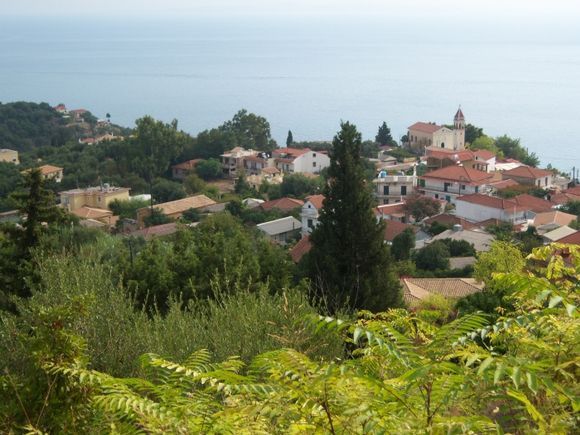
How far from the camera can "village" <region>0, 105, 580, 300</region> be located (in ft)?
94.0

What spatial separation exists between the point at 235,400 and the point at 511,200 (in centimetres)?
3191

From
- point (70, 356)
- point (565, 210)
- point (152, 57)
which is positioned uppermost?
point (152, 57)

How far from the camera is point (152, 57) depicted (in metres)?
160

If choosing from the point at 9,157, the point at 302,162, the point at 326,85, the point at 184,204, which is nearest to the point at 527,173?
the point at 302,162

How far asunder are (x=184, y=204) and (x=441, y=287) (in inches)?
858

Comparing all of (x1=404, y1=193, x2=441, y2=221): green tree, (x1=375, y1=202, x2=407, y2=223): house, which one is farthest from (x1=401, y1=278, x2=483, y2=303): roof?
(x1=404, y1=193, x2=441, y2=221): green tree

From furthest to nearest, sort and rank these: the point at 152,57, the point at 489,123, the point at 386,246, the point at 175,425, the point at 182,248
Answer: the point at 152,57 → the point at 489,123 → the point at 386,246 → the point at 182,248 → the point at 175,425

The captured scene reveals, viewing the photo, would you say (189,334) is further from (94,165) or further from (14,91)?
(14,91)

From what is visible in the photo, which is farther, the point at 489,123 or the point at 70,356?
the point at 489,123

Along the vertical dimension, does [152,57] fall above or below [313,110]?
above

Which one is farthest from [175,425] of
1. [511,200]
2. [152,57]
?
[152,57]

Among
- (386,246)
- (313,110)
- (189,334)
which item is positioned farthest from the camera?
(313,110)

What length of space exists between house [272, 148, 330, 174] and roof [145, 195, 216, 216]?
9962mm

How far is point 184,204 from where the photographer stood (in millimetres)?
36594
